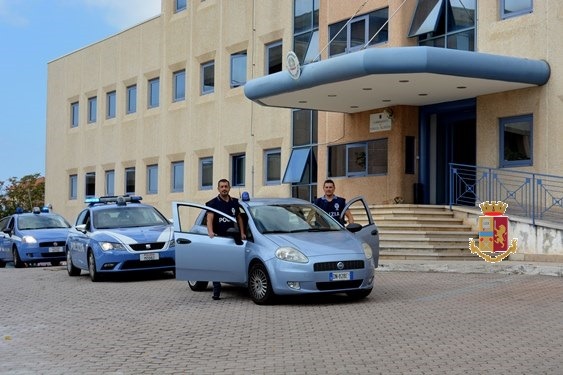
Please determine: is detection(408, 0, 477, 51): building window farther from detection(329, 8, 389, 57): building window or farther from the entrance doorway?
the entrance doorway

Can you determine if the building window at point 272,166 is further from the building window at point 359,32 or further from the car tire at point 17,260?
the car tire at point 17,260

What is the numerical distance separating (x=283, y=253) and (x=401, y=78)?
8645 millimetres

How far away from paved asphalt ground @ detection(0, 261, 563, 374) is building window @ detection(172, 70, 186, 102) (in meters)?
19.3

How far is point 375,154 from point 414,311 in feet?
44.0

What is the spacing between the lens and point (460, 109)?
962 inches

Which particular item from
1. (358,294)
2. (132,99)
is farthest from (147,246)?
(132,99)

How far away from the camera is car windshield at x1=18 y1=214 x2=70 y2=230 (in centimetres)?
2616

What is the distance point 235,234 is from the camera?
550 inches

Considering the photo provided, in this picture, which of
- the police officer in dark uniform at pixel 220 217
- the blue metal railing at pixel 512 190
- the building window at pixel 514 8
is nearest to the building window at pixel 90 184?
the blue metal railing at pixel 512 190

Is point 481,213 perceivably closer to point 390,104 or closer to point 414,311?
point 390,104

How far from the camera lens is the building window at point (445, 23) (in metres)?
23.4

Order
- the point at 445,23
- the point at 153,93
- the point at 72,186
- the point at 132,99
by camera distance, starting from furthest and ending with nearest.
A: 1. the point at 72,186
2. the point at 132,99
3. the point at 153,93
4. the point at 445,23

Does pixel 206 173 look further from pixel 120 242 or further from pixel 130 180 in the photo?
pixel 120 242

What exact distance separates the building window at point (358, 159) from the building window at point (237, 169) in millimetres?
5321
